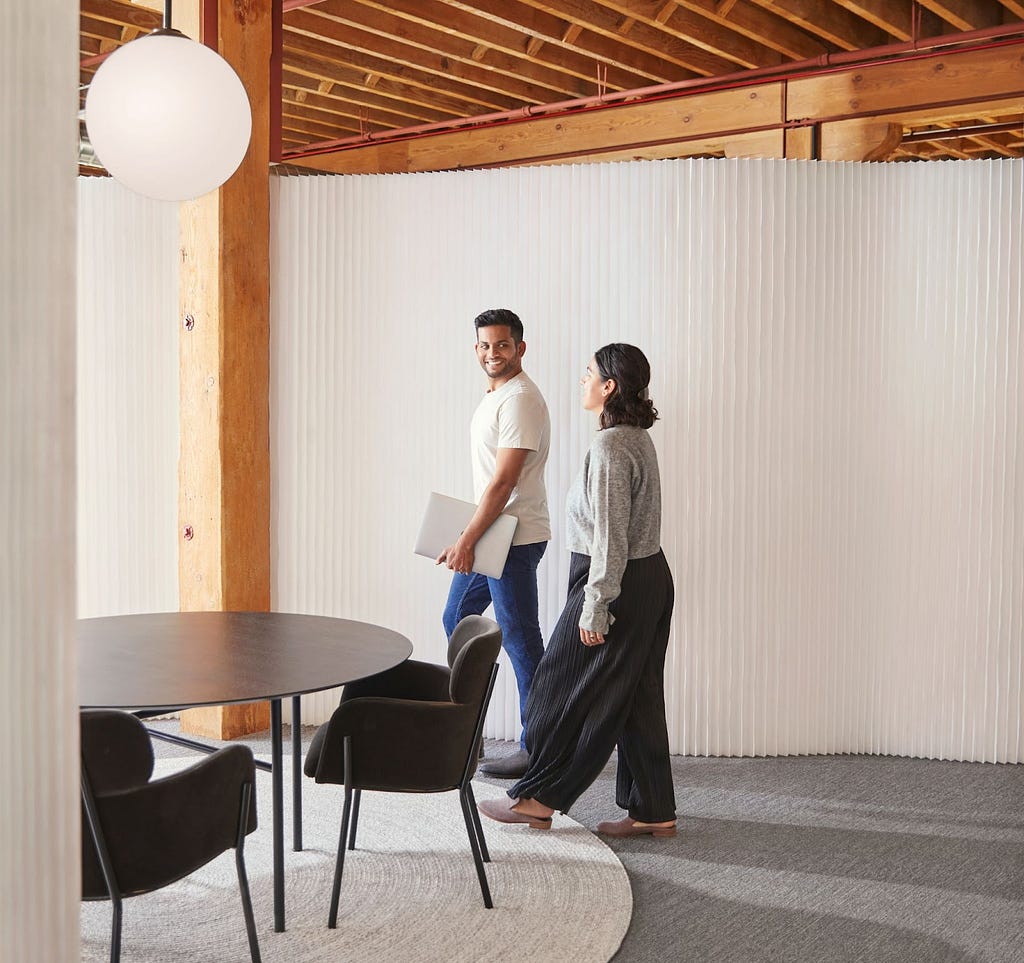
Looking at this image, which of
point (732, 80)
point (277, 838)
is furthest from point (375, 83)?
point (277, 838)

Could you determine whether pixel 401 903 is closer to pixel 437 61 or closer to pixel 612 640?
pixel 612 640

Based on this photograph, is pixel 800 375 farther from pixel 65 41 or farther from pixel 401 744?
pixel 65 41

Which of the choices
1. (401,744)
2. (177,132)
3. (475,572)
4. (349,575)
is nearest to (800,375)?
(475,572)

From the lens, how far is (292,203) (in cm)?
449

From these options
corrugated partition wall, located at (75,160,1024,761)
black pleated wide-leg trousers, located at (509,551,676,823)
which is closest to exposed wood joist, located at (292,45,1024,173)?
corrugated partition wall, located at (75,160,1024,761)

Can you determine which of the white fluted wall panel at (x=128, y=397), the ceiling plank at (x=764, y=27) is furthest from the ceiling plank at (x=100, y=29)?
the ceiling plank at (x=764, y=27)

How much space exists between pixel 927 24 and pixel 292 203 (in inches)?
134

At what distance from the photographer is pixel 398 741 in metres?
2.72

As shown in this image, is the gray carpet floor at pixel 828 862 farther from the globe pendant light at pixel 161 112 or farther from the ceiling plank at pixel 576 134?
the ceiling plank at pixel 576 134

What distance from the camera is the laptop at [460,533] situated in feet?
12.9

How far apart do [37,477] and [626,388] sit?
94.9 inches

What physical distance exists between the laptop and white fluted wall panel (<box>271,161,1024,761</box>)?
0.46m

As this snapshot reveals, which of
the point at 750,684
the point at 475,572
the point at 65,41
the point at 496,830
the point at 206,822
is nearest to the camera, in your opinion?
the point at 65,41

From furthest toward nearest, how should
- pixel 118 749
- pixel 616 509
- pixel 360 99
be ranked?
pixel 360 99, pixel 616 509, pixel 118 749
